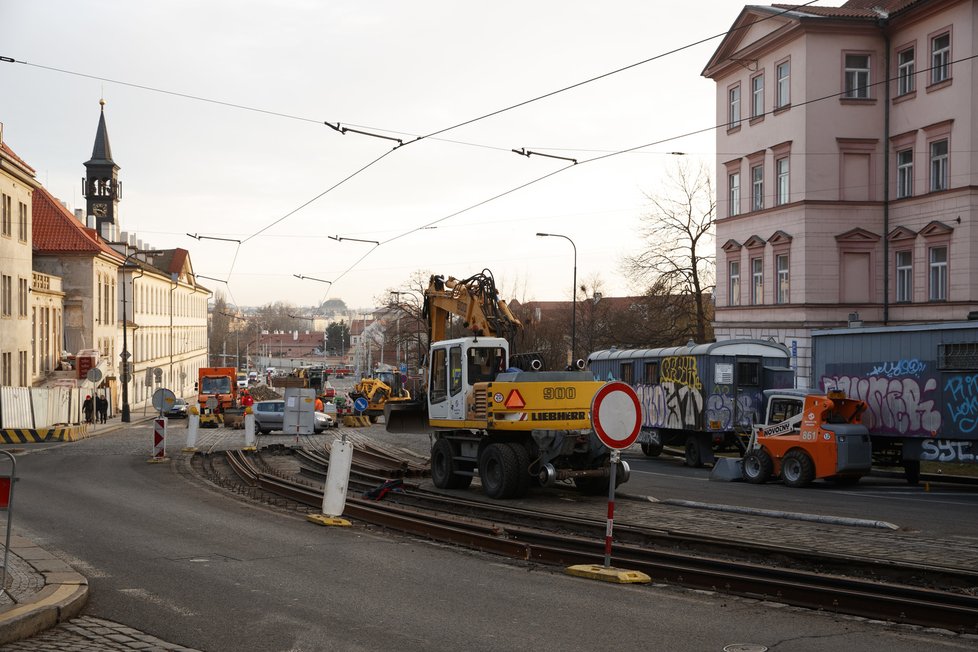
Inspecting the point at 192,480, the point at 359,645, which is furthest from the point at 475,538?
the point at 192,480

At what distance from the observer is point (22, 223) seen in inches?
1912

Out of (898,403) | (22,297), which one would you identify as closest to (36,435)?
(22,297)

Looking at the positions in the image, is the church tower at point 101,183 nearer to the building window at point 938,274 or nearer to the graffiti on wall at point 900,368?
the building window at point 938,274

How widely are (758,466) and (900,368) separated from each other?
389 cm

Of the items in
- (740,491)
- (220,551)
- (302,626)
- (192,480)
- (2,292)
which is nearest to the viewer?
(302,626)

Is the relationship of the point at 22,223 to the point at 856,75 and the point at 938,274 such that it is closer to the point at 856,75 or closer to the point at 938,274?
the point at 856,75

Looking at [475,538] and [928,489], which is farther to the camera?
[928,489]

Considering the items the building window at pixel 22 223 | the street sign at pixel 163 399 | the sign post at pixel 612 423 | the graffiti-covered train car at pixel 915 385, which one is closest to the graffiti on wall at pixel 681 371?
the graffiti-covered train car at pixel 915 385

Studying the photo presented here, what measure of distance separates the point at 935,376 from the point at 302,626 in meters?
17.2

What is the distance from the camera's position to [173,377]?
90.0m

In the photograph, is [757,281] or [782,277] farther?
[757,281]

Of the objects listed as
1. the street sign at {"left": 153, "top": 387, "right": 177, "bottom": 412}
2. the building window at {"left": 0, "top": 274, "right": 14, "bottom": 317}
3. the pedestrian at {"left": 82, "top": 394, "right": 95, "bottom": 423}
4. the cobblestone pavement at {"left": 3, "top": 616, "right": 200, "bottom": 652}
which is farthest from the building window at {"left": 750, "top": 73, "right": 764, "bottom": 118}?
the cobblestone pavement at {"left": 3, "top": 616, "right": 200, "bottom": 652}

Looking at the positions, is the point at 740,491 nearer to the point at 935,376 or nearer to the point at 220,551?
the point at 935,376

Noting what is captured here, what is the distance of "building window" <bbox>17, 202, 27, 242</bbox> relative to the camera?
158ft
